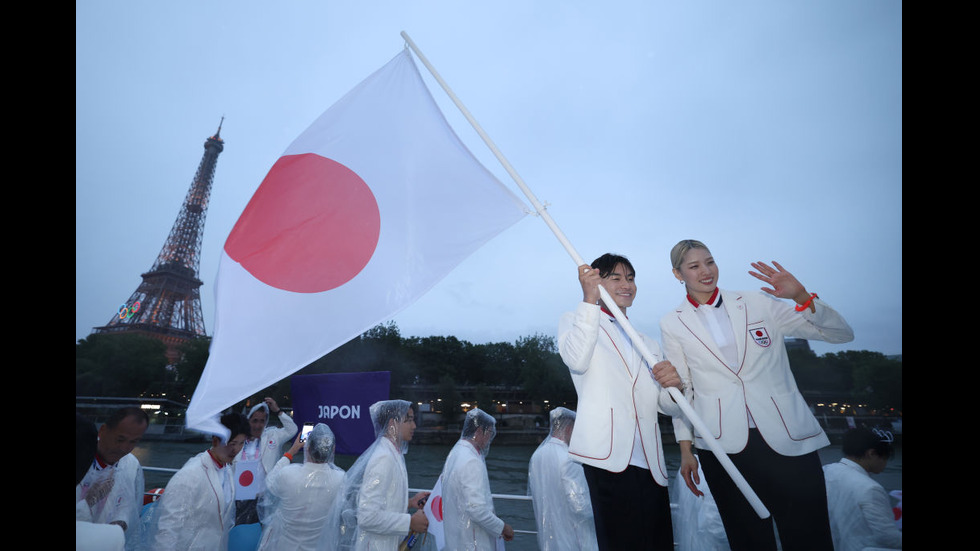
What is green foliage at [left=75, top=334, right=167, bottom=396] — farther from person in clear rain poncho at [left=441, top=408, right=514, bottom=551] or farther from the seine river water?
person in clear rain poncho at [left=441, top=408, right=514, bottom=551]

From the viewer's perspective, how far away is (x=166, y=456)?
3462 cm

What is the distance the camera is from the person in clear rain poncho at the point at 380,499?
3785mm

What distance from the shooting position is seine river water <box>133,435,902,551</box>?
21.5m

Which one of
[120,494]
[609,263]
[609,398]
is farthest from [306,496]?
[609,263]

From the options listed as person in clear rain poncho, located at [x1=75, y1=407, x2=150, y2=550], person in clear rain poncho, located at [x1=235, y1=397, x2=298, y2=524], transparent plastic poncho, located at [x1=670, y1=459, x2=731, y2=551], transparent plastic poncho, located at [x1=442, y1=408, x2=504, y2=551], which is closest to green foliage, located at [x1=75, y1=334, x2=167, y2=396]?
person in clear rain poncho, located at [x1=235, y1=397, x2=298, y2=524]

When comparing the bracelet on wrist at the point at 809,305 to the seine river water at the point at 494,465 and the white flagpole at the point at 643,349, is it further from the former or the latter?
the seine river water at the point at 494,465

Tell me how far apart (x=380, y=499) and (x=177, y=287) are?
6483 centimetres

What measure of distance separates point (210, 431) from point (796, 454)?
2.62 meters

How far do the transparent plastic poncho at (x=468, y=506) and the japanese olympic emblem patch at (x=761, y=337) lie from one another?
2.57 m

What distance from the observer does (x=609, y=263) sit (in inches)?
115

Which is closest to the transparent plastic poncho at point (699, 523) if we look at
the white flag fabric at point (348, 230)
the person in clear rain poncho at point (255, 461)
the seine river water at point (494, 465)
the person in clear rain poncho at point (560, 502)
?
the person in clear rain poncho at point (560, 502)

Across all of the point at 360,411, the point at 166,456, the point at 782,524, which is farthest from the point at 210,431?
the point at 166,456

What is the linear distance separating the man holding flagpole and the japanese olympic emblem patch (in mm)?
462

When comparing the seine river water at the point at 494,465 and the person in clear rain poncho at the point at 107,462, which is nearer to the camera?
the person in clear rain poncho at the point at 107,462
